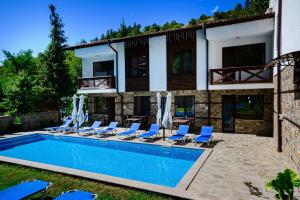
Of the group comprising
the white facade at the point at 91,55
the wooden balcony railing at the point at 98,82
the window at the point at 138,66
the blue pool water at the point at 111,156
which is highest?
the white facade at the point at 91,55

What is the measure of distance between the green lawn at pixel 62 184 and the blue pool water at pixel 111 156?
1.46 metres

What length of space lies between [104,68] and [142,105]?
17.2 ft

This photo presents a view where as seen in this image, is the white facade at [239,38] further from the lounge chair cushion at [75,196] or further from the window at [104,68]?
the lounge chair cushion at [75,196]

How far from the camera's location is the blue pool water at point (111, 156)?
8211 millimetres

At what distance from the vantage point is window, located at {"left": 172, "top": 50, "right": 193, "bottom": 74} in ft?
50.3

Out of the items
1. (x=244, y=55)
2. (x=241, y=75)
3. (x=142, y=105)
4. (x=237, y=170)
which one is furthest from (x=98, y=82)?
(x=237, y=170)

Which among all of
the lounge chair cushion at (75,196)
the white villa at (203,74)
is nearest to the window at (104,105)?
the white villa at (203,74)

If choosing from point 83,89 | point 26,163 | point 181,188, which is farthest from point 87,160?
point 83,89

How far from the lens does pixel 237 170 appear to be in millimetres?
7387

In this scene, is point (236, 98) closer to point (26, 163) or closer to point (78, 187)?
point (78, 187)

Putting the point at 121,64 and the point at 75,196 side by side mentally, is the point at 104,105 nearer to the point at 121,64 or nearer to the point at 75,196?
the point at 121,64

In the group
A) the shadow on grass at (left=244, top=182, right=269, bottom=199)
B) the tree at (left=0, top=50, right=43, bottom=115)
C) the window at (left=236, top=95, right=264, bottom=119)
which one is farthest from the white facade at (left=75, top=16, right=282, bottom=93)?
the shadow on grass at (left=244, top=182, right=269, bottom=199)

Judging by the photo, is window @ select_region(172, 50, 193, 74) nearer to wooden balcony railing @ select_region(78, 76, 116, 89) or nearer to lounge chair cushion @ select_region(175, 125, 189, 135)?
lounge chair cushion @ select_region(175, 125, 189, 135)

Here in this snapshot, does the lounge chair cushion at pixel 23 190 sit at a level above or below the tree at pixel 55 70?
below
